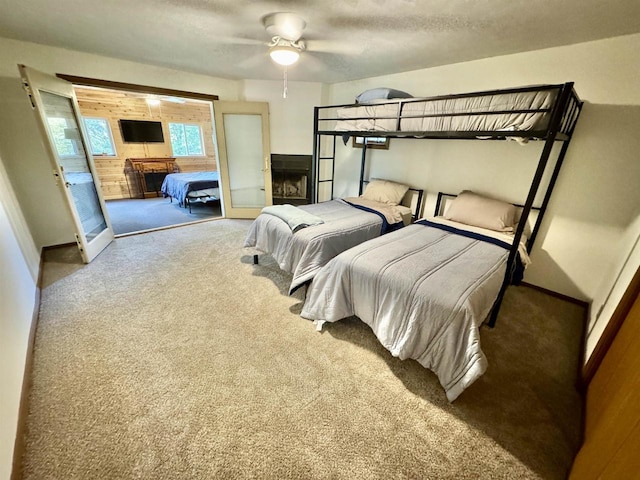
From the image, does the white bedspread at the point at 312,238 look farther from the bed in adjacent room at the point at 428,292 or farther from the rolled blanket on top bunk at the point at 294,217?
the bed in adjacent room at the point at 428,292

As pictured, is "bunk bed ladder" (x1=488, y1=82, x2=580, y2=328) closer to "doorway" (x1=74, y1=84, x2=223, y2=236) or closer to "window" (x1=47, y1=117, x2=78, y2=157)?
"window" (x1=47, y1=117, x2=78, y2=157)

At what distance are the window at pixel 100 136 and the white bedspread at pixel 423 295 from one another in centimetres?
677

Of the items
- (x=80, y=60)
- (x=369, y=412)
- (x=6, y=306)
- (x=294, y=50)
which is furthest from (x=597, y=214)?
(x=80, y=60)

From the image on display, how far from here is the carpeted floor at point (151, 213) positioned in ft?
14.6

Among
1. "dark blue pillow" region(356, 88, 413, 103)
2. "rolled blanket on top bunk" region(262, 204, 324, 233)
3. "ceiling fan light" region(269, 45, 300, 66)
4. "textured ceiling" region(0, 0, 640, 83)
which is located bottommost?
"rolled blanket on top bunk" region(262, 204, 324, 233)

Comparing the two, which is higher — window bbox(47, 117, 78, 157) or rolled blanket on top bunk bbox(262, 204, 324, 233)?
window bbox(47, 117, 78, 157)

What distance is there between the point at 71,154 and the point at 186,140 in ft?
14.7

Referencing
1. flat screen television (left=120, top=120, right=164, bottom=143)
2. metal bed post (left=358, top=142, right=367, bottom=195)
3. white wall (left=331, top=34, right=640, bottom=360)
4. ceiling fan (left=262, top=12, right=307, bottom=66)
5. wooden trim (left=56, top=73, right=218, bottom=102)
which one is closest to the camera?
ceiling fan (left=262, top=12, right=307, bottom=66)

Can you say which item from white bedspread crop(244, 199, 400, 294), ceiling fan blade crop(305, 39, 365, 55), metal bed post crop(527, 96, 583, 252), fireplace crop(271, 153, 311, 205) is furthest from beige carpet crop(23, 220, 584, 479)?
fireplace crop(271, 153, 311, 205)

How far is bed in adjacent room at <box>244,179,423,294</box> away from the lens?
7.84 feet

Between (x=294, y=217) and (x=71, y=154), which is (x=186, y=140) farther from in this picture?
(x=294, y=217)

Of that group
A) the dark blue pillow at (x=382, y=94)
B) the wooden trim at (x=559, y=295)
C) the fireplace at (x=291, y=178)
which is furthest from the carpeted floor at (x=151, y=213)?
the wooden trim at (x=559, y=295)

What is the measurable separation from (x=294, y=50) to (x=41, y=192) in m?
3.45

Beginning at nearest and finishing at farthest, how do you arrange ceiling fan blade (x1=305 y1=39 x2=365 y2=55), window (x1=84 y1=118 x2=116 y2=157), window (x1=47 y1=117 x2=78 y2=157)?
ceiling fan blade (x1=305 y1=39 x2=365 y2=55), window (x1=47 y1=117 x2=78 y2=157), window (x1=84 y1=118 x2=116 y2=157)
